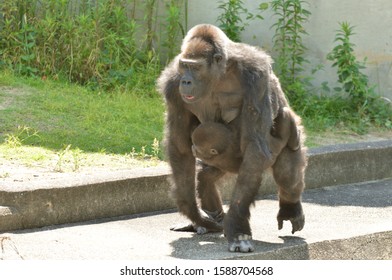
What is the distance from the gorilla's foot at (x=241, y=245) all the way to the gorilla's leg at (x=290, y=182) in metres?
0.61

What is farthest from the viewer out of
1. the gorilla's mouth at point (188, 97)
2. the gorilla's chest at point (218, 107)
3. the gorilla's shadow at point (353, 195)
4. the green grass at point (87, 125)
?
the green grass at point (87, 125)

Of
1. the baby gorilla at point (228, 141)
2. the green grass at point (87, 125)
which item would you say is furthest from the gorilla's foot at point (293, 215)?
the green grass at point (87, 125)

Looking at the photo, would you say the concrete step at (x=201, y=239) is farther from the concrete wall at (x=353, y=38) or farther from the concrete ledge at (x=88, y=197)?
the concrete wall at (x=353, y=38)

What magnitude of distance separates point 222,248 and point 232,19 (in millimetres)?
5144

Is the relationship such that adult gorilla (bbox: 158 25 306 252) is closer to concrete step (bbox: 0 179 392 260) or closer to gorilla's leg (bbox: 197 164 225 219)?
gorilla's leg (bbox: 197 164 225 219)

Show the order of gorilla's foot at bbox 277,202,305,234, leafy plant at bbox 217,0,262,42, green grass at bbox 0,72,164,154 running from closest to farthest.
Answer: gorilla's foot at bbox 277,202,305,234 < green grass at bbox 0,72,164,154 < leafy plant at bbox 217,0,262,42

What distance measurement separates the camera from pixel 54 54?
395 inches

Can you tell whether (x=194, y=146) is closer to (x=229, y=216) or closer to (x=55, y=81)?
(x=229, y=216)

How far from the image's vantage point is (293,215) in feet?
20.0

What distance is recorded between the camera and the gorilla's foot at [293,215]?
6074 millimetres

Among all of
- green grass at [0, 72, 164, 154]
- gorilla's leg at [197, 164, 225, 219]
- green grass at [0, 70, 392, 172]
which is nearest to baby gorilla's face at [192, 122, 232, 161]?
gorilla's leg at [197, 164, 225, 219]

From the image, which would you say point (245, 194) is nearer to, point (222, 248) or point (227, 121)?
point (222, 248)

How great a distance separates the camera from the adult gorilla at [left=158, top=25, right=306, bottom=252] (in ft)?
18.7

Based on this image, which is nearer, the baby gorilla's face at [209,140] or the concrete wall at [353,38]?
the baby gorilla's face at [209,140]
